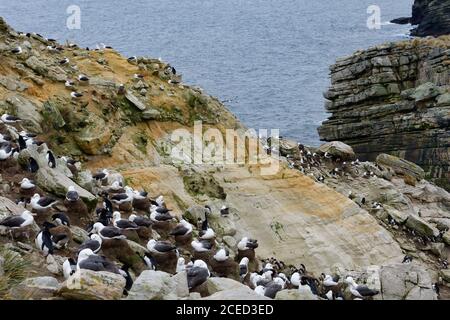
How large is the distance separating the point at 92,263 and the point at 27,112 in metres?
14.3

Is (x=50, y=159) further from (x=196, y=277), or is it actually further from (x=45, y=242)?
(x=196, y=277)

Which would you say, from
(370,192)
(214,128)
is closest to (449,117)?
(370,192)

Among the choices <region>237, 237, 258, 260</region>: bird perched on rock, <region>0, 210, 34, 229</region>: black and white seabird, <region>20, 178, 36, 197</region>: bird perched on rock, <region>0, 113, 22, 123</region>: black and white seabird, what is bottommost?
<region>237, 237, 258, 260</region>: bird perched on rock

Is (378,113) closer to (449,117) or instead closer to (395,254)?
(449,117)

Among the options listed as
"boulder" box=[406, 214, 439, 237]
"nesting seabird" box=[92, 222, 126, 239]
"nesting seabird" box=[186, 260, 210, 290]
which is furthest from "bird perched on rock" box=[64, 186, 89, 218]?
"boulder" box=[406, 214, 439, 237]

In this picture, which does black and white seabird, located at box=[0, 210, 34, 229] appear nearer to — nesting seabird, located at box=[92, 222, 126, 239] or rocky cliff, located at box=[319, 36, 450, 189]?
nesting seabird, located at box=[92, 222, 126, 239]

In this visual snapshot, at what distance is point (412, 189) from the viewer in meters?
44.4

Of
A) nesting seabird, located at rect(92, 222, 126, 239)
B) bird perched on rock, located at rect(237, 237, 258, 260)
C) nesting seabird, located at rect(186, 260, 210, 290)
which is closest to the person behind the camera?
nesting seabird, located at rect(186, 260, 210, 290)

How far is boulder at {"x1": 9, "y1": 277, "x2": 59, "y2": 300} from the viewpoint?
34.5 ft

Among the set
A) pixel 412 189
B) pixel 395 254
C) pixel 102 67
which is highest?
pixel 102 67

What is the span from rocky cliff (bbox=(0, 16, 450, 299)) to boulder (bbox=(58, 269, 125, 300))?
6.93 m

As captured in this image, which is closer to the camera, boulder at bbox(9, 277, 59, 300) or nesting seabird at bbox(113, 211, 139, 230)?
boulder at bbox(9, 277, 59, 300)

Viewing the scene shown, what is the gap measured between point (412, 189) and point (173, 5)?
13458 centimetres
